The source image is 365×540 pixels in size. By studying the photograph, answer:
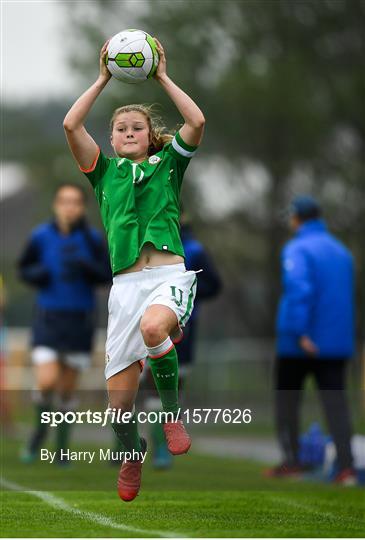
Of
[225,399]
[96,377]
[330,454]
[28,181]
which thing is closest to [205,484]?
[330,454]

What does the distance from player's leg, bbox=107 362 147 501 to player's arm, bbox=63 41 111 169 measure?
1.23 m

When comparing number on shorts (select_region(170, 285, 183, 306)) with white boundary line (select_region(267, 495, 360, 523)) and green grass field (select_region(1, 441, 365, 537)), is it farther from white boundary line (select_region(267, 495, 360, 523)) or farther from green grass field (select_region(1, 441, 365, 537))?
white boundary line (select_region(267, 495, 360, 523))

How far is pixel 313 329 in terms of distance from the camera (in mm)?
11125

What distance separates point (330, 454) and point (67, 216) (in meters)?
3.08

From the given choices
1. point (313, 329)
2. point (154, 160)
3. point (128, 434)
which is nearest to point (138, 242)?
point (154, 160)

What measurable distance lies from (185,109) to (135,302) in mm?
1121

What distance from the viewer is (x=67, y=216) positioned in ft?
38.8

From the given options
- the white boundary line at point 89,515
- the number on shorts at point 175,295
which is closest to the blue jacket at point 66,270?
the white boundary line at point 89,515

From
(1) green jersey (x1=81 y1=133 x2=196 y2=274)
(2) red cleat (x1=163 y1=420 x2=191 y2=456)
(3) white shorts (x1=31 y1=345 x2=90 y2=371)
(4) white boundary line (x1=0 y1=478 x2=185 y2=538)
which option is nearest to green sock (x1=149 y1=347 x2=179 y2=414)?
(2) red cleat (x1=163 y1=420 x2=191 y2=456)

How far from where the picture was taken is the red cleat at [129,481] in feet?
25.3

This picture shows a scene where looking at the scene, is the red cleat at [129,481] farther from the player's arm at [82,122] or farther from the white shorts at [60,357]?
the white shorts at [60,357]

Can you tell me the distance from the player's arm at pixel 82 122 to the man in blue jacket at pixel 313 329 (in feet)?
12.2

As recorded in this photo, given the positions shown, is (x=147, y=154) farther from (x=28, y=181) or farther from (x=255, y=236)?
(x=28, y=181)

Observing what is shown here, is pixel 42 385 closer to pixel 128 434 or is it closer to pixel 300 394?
pixel 300 394
